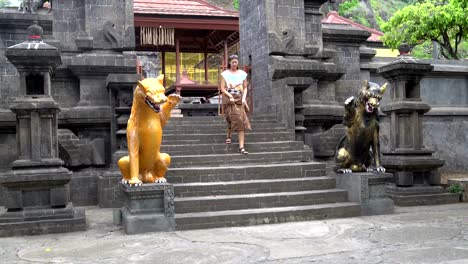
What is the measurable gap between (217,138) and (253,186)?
1.96m

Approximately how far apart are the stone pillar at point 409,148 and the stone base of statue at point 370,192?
1118 mm

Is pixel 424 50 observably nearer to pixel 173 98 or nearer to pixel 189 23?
pixel 189 23

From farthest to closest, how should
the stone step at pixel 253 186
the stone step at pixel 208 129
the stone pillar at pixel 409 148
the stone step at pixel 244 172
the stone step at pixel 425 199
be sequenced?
the stone step at pixel 208 129, the stone pillar at pixel 409 148, the stone step at pixel 425 199, the stone step at pixel 244 172, the stone step at pixel 253 186

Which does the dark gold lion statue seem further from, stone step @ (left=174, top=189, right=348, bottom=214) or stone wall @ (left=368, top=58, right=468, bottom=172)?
stone wall @ (left=368, top=58, right=468, bottom=172)

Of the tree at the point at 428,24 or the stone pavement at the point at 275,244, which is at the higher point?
the tree at the point at 428,24

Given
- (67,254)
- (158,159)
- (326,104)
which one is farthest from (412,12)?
(67,254)

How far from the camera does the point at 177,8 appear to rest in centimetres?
1708

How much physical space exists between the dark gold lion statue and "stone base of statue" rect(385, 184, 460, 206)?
1.13 meters

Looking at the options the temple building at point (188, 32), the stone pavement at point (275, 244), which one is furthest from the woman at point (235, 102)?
the temple building at point (188, 32)

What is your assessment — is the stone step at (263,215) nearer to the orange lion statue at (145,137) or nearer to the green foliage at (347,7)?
the orange lion statue at (145,137)

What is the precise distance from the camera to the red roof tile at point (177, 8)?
1636 cm

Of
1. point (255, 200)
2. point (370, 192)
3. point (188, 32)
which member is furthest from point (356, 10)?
point (255, 200)

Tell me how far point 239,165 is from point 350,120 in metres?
2.07

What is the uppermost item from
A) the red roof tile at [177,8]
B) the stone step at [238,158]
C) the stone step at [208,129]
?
the red roof tile at [177,8]
